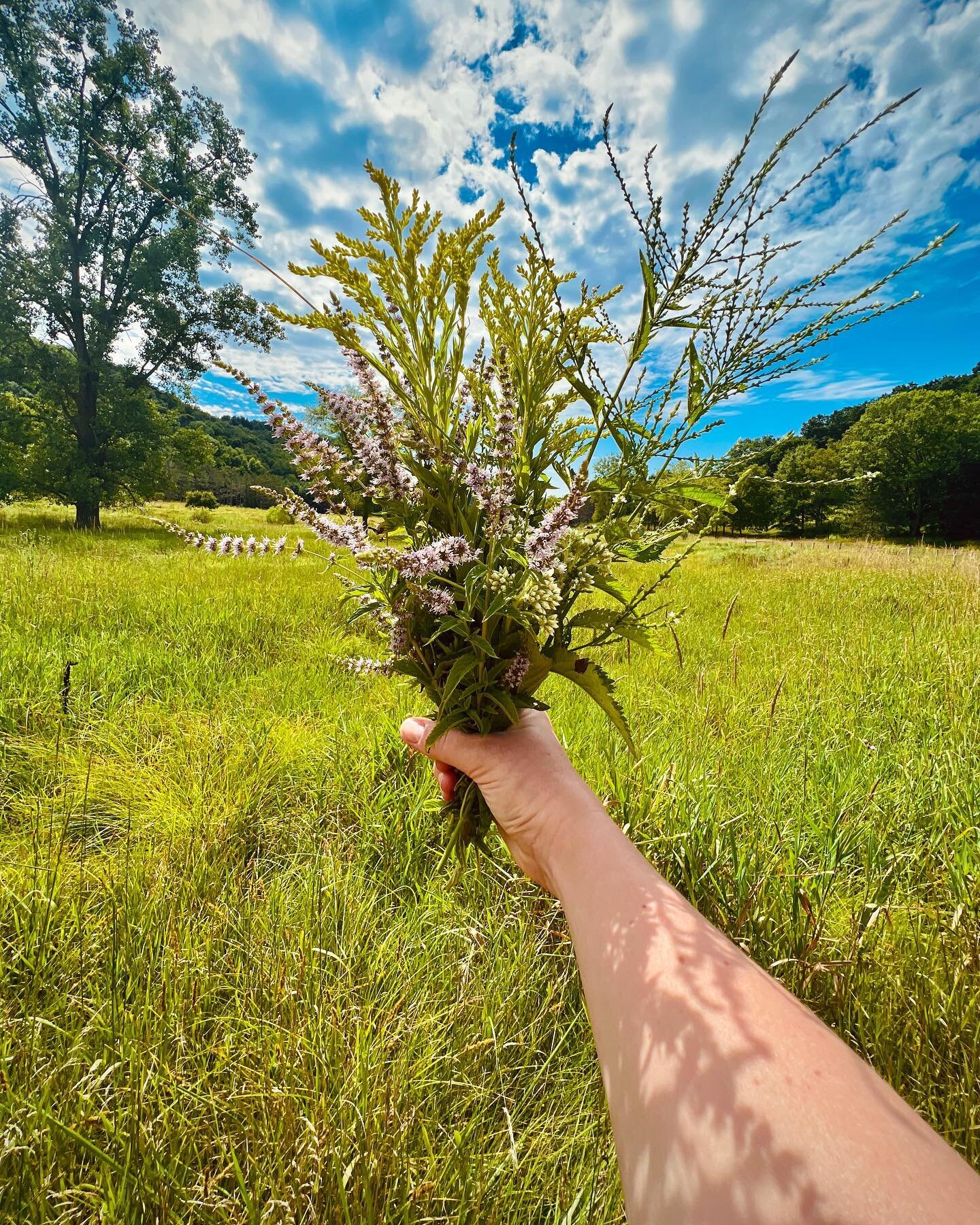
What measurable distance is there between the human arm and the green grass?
0.60m

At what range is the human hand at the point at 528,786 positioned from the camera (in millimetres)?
1435

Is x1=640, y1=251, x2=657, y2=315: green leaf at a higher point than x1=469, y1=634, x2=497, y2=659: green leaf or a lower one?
higher

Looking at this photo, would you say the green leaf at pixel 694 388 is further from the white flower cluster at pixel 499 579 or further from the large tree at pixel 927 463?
the large tree at pixel 927 463

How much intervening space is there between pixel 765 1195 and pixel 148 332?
2323cm

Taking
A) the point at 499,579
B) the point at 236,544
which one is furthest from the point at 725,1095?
the point at 236,544

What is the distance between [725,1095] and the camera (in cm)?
78

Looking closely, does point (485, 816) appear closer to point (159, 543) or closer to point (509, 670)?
point (509, 670)

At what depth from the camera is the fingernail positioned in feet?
6.20

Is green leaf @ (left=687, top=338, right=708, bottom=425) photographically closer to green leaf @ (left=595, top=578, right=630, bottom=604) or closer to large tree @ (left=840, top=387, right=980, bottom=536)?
green leaf @ (left=595, top=578, right=630, bottom=604)

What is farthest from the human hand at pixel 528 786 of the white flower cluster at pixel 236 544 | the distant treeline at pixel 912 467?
the distant treeline at pixel 912 467

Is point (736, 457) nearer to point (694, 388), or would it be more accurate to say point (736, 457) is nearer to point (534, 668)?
point (694, 388)

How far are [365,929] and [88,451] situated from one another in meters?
21.5

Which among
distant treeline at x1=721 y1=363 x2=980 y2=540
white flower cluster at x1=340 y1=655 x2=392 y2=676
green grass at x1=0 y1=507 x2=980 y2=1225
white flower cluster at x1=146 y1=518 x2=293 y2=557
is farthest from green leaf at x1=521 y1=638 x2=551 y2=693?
distant treeline at x1=721 y1=363 x2=980 y2=540

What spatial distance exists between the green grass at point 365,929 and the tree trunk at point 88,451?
16.3m
